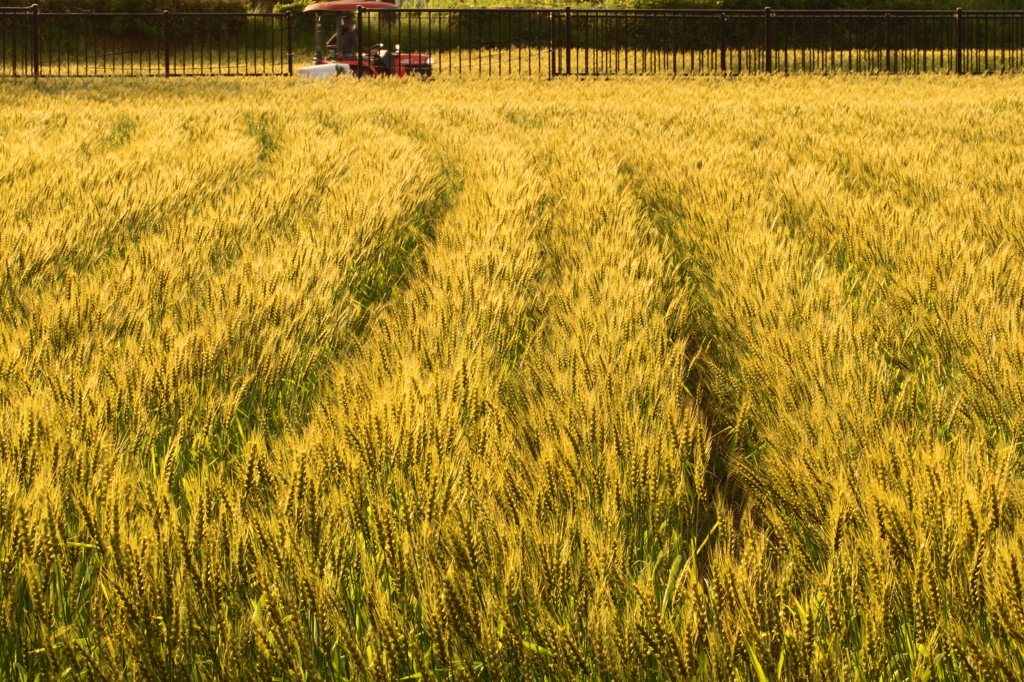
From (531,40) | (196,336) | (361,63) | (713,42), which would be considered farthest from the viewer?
(531,40)

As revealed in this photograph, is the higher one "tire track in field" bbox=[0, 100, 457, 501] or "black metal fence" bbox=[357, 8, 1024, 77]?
"black metal fence" bbox=[357, 8, 1024, 77]

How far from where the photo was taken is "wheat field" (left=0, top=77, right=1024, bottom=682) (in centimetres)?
98

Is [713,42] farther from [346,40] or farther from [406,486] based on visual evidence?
[406,486]

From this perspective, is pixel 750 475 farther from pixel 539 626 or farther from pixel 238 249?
pixel 238 249

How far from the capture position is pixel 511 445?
1392mm

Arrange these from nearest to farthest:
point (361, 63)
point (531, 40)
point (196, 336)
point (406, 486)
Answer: point (406, 486)
point (196, 336)
point (361, 63)
point (531, 40)

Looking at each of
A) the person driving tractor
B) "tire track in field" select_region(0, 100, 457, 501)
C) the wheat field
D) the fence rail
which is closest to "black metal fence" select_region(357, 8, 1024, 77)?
Result: the fence rail

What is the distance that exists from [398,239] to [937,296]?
6.84 feet

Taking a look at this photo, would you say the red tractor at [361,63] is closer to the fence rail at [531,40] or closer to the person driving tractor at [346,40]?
the person driving tractor at [346,40]

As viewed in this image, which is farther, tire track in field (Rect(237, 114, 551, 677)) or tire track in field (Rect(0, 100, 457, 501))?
tire track in field (Rect(0, 100, 457, 501))

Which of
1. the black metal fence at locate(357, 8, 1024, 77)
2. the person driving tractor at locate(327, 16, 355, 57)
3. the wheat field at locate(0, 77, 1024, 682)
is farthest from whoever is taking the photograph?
the black metal fence at locate(357, 8, 1024, 77)

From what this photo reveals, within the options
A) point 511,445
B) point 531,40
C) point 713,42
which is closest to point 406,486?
point 511,445

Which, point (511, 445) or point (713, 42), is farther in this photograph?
point (713, 42)

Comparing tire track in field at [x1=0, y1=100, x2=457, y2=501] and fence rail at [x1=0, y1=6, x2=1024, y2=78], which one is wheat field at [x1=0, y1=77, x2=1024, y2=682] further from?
fence rail at [x1=0, y1=6, x2=1024, y2=78]
